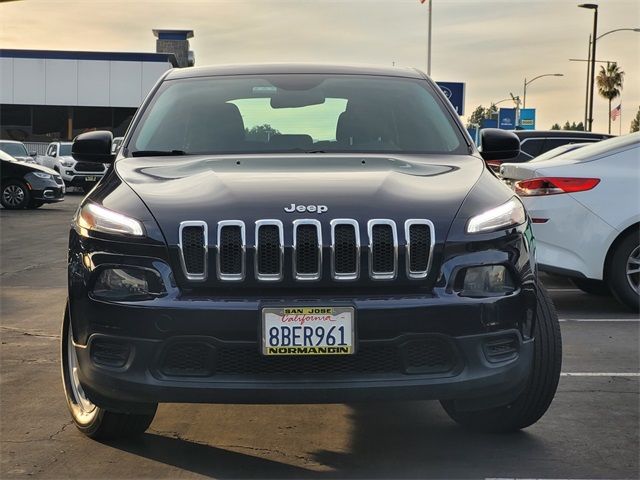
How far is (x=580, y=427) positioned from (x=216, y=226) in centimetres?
210

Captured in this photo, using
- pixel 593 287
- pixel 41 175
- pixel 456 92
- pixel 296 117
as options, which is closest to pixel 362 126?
pixel 296 117

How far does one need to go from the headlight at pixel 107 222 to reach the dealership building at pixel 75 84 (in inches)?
1637

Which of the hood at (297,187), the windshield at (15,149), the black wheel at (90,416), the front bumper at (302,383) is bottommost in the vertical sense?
the black wheel at (90,416)

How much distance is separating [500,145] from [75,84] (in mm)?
41675

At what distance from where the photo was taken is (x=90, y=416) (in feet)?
13.9

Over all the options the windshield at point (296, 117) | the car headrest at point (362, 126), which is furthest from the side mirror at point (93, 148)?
the car headrest at point (362, 126)

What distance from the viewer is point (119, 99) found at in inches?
1750

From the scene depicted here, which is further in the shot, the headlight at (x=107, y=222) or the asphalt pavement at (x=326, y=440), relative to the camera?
the asphalt pavement at (x=326, y=440)

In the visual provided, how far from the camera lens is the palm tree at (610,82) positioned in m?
95.5

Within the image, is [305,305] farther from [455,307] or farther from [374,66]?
[374,66]

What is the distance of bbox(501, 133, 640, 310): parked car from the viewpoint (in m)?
7.66

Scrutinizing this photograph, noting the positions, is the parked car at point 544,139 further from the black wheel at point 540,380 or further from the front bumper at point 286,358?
the front bumper at point 286,358

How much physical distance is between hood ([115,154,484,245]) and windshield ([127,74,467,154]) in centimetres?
34

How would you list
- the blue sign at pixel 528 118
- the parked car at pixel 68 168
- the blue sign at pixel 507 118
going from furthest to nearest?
the blue sign at pixel 528 118 → the blue sign at pixel 507 118 → the parked car at pixel 68 168
